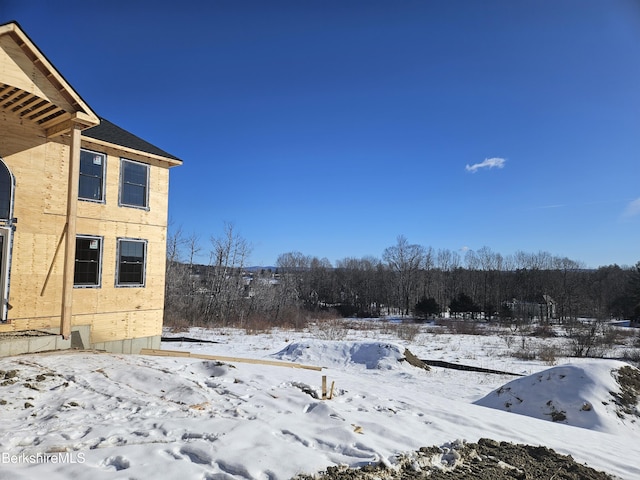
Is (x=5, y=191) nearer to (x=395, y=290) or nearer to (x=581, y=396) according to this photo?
(x=581, y=396)

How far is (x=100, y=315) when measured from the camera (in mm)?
11281

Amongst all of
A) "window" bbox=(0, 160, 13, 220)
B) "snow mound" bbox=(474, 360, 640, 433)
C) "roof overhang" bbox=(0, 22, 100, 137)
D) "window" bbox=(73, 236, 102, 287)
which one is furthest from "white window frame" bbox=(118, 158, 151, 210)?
"snow mound" bbox=(474, 360, 640, 433)

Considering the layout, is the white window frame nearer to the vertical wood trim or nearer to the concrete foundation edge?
the vertical wood trim

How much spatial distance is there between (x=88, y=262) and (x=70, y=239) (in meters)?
2.22

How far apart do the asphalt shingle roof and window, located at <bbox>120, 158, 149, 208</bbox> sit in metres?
0.51

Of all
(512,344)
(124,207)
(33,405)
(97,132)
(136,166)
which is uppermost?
(97,132)

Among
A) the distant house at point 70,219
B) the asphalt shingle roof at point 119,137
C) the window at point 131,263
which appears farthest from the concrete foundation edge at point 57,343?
the asphalt shingle roof at point 119,137

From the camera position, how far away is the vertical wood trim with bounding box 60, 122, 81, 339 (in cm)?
911

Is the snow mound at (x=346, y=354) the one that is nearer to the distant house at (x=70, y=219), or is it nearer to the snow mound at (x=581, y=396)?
the snow mound at (x=581, y=396)

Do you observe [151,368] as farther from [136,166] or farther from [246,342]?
[246,342]

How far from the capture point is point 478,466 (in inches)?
189

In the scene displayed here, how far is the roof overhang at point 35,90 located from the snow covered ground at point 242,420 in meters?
5.41

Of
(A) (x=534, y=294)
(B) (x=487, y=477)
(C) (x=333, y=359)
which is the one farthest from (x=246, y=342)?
(A) (x=534, y=294)

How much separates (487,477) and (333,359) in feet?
41.2
